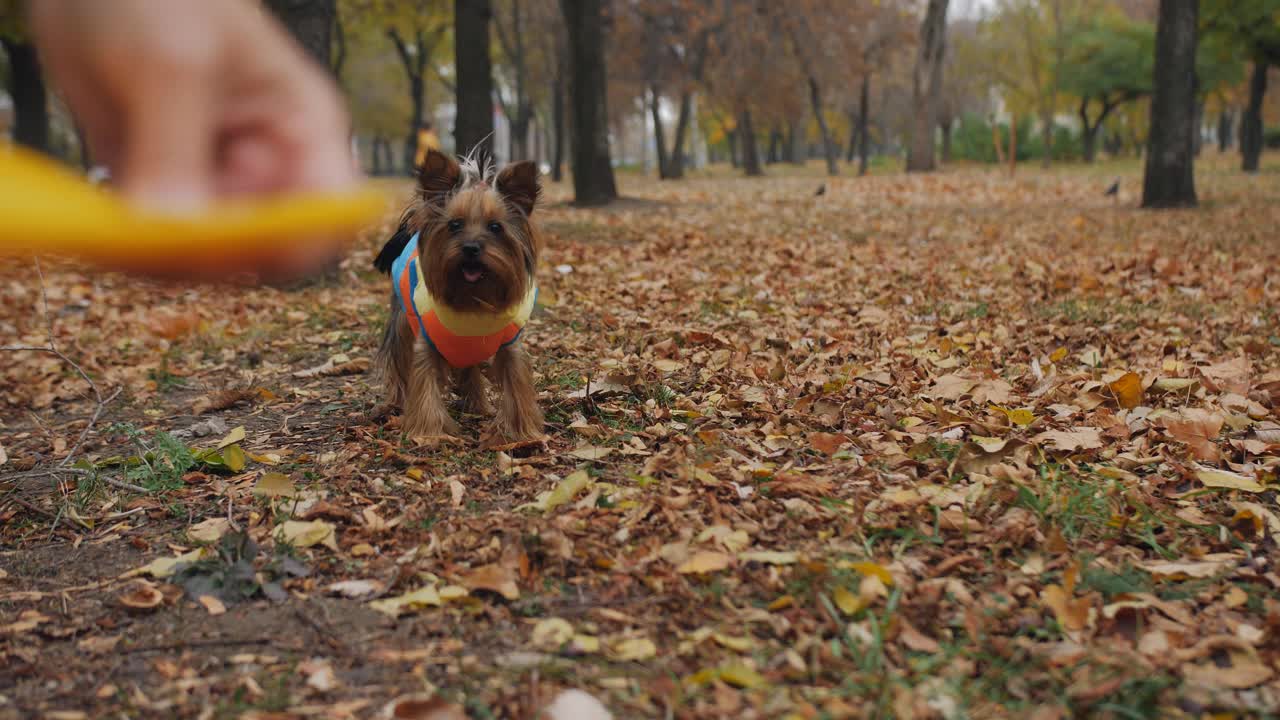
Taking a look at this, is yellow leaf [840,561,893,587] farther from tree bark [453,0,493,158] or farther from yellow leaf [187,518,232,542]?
tree bark [453,0,493,158]

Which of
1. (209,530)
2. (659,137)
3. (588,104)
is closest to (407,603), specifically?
(209,530)

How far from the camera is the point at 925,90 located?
3070 centimetres

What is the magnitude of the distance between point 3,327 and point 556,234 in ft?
20.9

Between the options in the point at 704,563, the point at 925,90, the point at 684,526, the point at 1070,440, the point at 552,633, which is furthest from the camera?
the point at 925,90

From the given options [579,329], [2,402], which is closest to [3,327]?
[2,402]

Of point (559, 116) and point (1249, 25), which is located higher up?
point (1249, 25)

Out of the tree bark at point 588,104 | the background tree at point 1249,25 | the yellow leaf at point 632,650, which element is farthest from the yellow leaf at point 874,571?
the background tree at point 1249,25

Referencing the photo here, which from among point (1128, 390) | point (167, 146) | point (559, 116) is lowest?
point (1128, 390)

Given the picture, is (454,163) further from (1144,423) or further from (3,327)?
(3,327)

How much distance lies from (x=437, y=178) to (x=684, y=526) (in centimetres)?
205

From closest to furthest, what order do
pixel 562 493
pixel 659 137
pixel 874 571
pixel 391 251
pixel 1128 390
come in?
pixel 874 571
pixel 562 493
pixel 1128 390
pixel 391 251
pixel 659 137

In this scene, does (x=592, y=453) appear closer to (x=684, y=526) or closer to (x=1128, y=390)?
(x=684, y=526)

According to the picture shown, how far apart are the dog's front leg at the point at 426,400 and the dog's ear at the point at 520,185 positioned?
97 centimetres

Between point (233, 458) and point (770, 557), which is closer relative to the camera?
point (770, 557)
